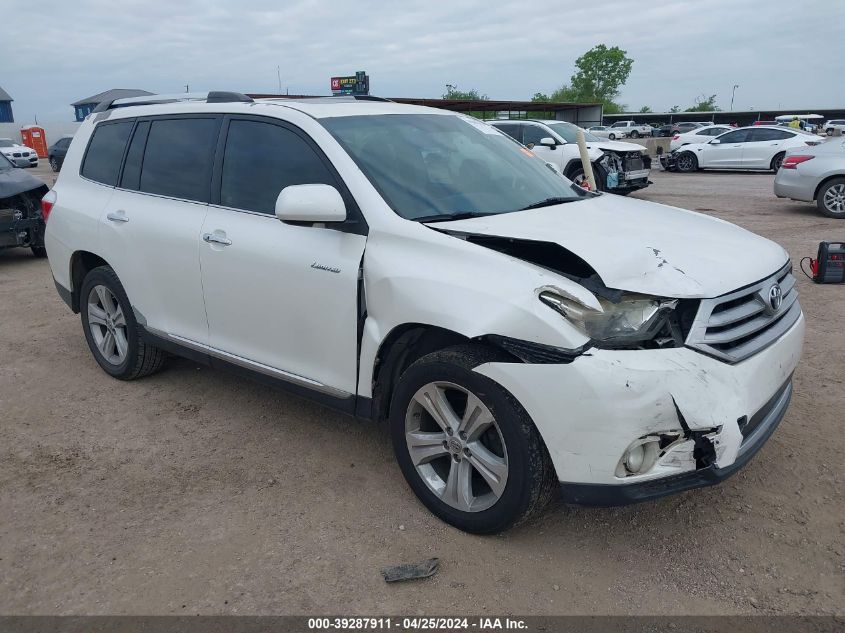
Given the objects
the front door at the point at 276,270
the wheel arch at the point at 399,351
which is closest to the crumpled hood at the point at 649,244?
the wheel arch at the point at 399,351

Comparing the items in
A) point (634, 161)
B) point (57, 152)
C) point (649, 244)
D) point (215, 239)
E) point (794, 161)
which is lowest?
point (57, 152)

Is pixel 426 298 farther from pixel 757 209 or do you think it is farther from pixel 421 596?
pixel 757 209

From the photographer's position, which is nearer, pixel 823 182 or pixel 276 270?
pixel 276 270

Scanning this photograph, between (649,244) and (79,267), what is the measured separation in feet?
13.5

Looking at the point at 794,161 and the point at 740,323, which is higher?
the point at 740,323

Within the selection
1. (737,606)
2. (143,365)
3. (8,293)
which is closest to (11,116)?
(8,293)

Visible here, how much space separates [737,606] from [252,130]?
3.24 m

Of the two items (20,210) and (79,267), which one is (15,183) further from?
(79,267)

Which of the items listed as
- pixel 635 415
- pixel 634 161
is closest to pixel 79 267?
pixel 635 415

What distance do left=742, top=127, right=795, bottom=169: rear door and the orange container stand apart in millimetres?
38730

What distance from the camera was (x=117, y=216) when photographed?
14.8 ft

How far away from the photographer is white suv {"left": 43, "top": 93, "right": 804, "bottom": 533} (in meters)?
2.58

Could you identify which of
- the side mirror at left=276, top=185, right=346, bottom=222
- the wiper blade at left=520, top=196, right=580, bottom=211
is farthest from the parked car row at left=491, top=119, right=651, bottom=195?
the side mirror at left=276, top=185, right=346, bottom=222

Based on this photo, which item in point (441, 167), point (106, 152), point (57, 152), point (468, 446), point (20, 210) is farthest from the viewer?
point (57, 152)
